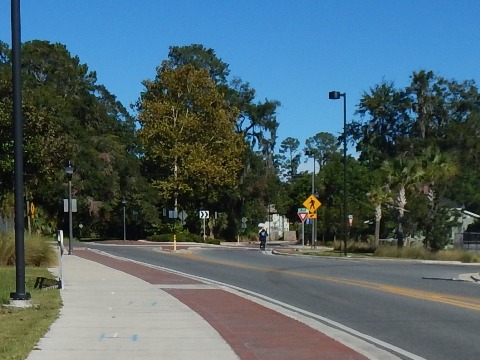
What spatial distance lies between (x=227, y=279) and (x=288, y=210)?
64335 mm

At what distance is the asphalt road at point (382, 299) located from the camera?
12.7 meters

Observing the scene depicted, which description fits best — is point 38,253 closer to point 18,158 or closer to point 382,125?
point 18,158

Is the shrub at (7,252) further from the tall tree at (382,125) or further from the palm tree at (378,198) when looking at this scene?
the tall tree at (382,125)

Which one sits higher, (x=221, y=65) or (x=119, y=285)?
(x=221, y=65)

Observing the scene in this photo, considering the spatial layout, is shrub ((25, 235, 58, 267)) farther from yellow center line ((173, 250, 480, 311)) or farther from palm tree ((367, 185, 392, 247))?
palm tree ((367, 185, 392, 247))

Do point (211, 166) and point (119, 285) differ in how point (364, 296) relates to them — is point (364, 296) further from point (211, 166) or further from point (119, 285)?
point (211, 166)

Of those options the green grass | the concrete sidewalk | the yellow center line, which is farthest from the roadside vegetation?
the yellow center line

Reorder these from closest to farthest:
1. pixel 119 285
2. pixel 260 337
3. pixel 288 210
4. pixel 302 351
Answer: pixel 302 351 → pixel 260 337 → pixel 119 285 → pixel 288 210

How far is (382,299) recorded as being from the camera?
1914cm

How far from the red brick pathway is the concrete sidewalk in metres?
0.28

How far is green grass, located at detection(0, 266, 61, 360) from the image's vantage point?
10.3 metres

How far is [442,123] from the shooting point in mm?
82562

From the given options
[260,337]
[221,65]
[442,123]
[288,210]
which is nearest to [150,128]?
[221,65]

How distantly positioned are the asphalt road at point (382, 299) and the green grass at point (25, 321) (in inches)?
198
